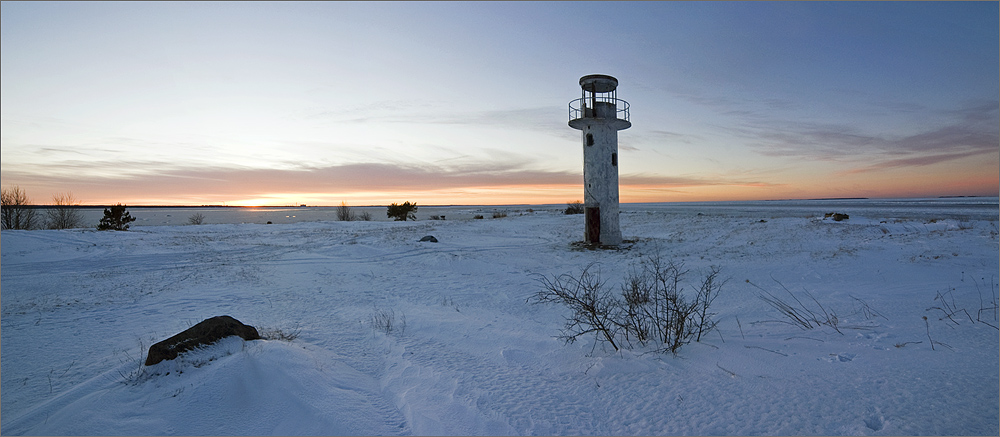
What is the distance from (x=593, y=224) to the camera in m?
17.7

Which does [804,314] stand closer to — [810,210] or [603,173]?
[603,173]

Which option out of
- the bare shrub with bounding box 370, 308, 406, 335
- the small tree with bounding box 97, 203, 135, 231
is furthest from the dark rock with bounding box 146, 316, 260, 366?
the small tree with bounding box 97, 203, 135, 231

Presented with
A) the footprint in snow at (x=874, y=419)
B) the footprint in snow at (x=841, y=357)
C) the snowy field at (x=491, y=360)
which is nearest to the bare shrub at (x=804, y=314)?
the snowy field at (x=491, y=360)

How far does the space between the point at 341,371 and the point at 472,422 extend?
1901 millimetres

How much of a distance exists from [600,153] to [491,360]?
13.6 metres

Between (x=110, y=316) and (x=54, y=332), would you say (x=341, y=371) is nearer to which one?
(x=54, y=332)

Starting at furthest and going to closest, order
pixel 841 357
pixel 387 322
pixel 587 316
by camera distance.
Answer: pixel 387 322
pixel 587 316
pixel 841 357

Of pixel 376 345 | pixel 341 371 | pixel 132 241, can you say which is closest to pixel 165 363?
pixel 341 371

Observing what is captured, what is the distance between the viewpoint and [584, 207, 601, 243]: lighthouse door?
17547 mm

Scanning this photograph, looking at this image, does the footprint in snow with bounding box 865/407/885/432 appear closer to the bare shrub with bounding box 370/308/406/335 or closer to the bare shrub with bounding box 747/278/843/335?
the bare shrub with bounding box 747/278/843/335

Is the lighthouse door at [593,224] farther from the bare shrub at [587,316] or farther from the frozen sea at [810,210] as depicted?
the frozen sea at [810,210]

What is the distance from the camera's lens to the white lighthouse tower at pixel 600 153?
1705cm

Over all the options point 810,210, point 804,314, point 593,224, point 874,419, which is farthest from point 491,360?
point 810,210

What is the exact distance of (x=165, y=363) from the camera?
160 inches
